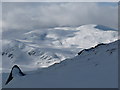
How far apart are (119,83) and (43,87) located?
29.7ft

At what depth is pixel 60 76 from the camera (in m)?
40.9

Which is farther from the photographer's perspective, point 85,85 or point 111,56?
point 111,56

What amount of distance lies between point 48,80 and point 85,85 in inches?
250

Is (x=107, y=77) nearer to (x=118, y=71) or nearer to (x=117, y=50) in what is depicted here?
(x=118, y=71)

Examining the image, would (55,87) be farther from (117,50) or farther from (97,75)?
(117,50)

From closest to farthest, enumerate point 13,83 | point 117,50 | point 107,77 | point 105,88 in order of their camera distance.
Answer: point 105,88
point 107,77
point 13,83
point 117,50

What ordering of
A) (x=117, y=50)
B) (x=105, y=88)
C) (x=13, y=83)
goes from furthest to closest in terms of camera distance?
(x=117, y=50), (x=13, y=83), (x=105, y=88)

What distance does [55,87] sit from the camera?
121 ft

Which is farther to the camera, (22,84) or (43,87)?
(22,84)

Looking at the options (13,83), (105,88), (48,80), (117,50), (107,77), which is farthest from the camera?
(117,50)

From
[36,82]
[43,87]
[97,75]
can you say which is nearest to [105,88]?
[97,75]

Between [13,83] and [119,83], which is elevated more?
[119,83]

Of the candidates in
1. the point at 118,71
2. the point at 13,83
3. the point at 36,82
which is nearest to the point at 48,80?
the point at 36,82

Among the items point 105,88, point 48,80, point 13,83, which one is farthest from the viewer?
point 13,83
